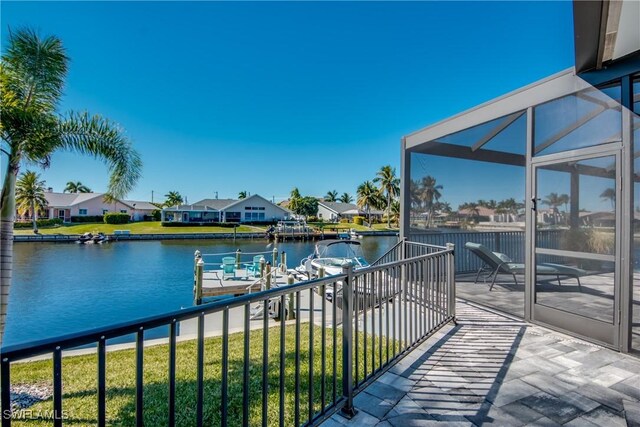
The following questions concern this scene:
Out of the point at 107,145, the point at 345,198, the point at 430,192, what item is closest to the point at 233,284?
the point at 107,145

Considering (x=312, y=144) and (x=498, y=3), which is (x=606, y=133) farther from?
(x=312, y=144)

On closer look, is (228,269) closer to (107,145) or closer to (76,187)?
(107,145)

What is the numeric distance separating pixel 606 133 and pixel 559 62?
140cm

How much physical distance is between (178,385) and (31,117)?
12.2ft

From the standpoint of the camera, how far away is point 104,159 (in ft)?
16.0

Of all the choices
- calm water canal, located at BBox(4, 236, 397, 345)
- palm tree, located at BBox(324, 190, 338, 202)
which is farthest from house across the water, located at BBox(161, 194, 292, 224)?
palm tree, located at BBox(324, 190, 338, 202)

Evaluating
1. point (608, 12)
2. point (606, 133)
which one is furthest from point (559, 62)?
point (608, 12)

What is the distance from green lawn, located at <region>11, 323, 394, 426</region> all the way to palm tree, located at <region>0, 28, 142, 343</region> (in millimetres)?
1191

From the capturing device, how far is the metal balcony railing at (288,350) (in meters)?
1.05

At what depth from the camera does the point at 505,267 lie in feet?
16.5

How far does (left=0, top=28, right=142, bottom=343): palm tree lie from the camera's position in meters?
3.73

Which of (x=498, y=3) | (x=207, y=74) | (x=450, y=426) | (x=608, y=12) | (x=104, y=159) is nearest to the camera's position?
(x=450, y=426)

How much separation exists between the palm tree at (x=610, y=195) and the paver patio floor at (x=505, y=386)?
150cm

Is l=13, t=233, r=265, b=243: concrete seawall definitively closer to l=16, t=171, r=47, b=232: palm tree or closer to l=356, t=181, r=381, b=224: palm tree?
l=16, t=171, r=47, b=232: palm tree
